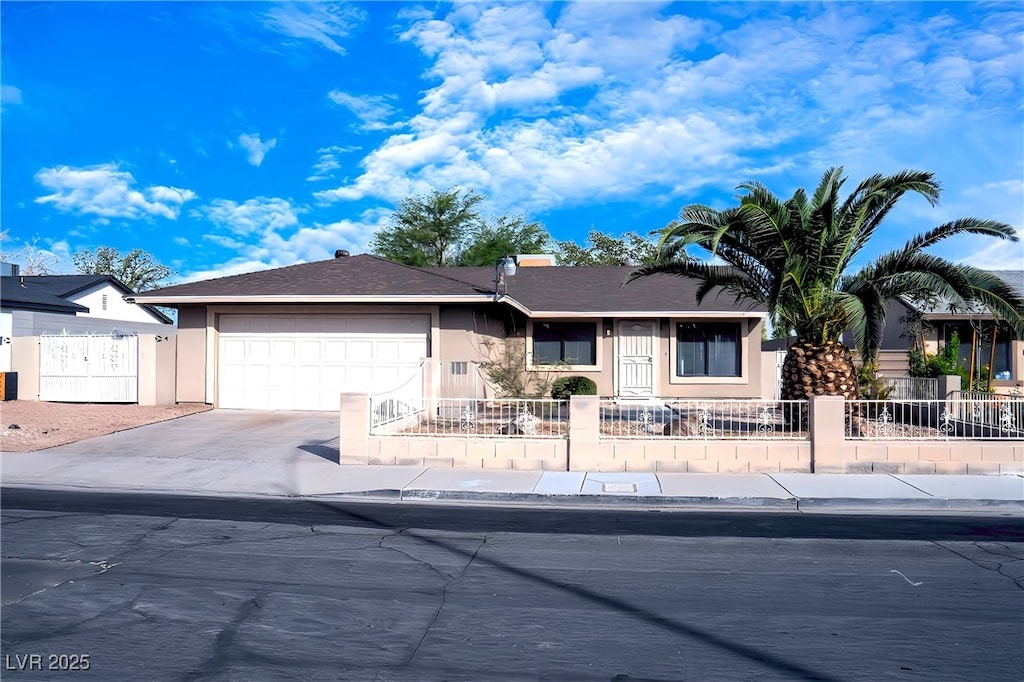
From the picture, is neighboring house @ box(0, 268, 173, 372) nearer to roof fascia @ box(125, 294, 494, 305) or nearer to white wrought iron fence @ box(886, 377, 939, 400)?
roof fascia @ box(125, 294, 494, 305)

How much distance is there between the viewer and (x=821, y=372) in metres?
14.2

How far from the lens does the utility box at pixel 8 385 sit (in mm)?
19422

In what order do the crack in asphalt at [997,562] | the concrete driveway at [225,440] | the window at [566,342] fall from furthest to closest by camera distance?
the window at [566,342] → the concrete driveway at [225,440] → the crack in asphalt at [997,562]

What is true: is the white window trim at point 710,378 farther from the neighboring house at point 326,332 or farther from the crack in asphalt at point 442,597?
the crack in asphalt at point 442,597

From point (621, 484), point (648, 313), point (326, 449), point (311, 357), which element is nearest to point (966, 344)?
point (648, 313)

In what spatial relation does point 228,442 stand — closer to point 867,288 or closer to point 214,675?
point 214,675

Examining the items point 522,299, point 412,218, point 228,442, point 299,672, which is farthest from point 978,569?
A: point 412,218

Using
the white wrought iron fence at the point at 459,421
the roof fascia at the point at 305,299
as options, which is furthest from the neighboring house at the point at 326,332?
the white wrought iron fence at the point at 459,421

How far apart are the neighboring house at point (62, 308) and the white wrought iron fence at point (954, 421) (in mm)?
16823

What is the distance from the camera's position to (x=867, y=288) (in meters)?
14.0

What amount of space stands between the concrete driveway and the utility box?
528 cm

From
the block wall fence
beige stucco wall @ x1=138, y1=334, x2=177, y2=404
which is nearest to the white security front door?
the block wall fence

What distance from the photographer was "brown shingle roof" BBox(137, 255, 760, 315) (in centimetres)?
1923

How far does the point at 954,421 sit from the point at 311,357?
1397 cm
